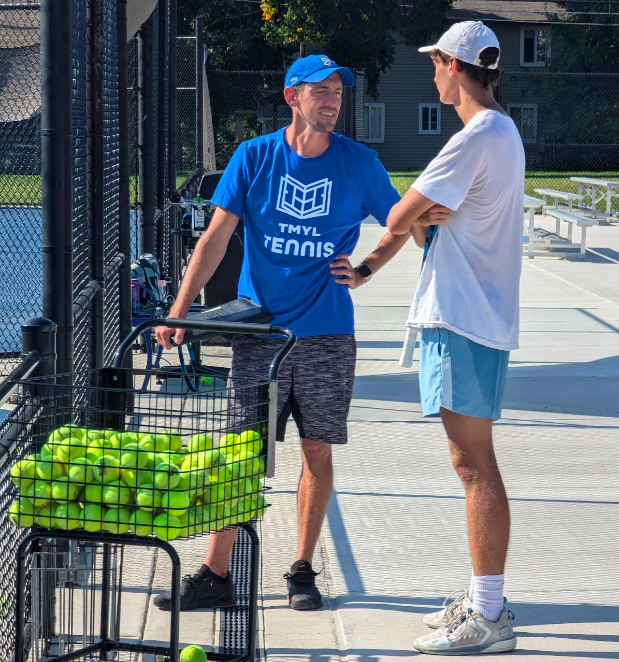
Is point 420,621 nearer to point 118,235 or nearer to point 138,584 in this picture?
point 138,584

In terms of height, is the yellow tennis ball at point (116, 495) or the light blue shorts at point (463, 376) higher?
the light blue shorts at point (463, 376)

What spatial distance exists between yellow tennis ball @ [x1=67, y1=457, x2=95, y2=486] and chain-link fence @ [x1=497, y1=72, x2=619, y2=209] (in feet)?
118

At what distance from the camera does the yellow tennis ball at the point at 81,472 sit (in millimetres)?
2551

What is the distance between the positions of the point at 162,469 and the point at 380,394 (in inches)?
198

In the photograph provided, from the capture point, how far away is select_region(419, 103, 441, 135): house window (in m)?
44.9

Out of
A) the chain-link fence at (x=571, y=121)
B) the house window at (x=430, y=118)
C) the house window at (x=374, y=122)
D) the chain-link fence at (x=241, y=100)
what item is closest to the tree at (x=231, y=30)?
the house window at (x=374, y=122)

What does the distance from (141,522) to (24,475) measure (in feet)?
1.13

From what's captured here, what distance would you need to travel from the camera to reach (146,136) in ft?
29.0

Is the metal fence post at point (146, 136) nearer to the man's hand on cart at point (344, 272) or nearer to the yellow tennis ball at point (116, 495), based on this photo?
the man's hand on cart at point (344, 272)

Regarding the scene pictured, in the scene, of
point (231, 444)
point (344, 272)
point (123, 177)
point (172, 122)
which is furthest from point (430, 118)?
point (231, 444)

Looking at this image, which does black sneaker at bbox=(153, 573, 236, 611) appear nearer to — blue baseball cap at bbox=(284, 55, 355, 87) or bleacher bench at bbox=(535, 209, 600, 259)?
blue baseball cap at bbox=(284, 55, 355, 87)

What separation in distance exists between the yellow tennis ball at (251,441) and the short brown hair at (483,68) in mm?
1540

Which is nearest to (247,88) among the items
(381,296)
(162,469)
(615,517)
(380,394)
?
(381,296)

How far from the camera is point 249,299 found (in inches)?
159
